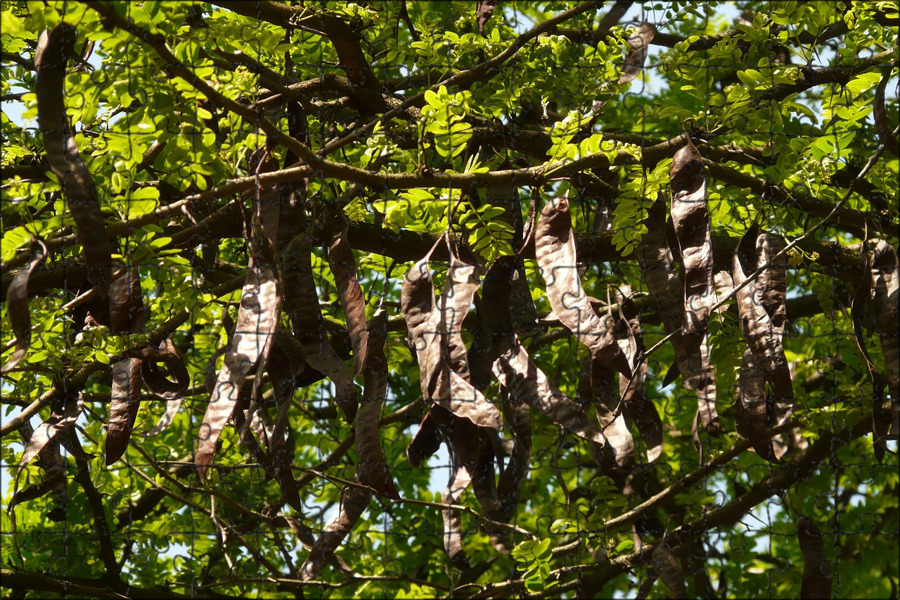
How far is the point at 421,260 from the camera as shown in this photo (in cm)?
176

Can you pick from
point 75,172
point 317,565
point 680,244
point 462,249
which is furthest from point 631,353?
point 75,172

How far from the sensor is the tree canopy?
5.55ft

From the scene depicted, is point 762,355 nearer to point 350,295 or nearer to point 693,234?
point 693,234

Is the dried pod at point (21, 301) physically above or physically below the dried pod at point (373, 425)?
above

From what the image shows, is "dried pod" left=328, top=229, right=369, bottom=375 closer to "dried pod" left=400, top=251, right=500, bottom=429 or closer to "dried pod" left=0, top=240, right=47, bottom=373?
"dried pod" left=400, top=251, right=500, bottom=429

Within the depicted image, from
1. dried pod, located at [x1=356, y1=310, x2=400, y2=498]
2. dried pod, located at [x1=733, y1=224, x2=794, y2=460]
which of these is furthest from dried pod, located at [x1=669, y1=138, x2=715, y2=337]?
dried pod, located at [x1=356, y1=310, x2=400, y2=498]

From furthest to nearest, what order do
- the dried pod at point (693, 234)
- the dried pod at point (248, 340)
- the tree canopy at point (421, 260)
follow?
the dried pod at point (693, 234), the tree canopy at point (421, 260), the dried pod at point (248, 340)

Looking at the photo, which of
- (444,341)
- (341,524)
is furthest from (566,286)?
(341,524)

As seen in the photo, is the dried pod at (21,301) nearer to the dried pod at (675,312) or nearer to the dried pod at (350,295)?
the dried pod at (350,295)

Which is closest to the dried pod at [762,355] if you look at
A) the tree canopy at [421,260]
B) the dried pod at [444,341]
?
the tree canopy at [421,260]

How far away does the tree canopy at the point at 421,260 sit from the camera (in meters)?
1.69

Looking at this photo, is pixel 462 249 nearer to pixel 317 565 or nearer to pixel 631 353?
pixel 631 353

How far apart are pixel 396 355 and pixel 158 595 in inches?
36.0

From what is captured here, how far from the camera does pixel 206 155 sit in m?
1.74
